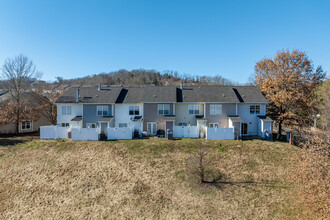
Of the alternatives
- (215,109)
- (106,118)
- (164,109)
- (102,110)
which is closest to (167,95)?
(164,109)

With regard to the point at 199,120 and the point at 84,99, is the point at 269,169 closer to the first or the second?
the point at 199,120

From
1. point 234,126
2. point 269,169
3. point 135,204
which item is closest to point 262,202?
point 269,169

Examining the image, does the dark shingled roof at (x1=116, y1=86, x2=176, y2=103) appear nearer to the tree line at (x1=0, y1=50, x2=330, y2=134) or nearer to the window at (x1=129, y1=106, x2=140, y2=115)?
the window at (x1=129, y1=106, x2=140, y2=115)

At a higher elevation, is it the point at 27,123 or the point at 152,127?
the point at 27,123

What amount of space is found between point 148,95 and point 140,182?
13.2 meters

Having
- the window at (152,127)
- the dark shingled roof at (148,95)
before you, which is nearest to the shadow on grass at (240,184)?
the window at (152,127)

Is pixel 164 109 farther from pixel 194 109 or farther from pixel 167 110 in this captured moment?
pixel 194 109

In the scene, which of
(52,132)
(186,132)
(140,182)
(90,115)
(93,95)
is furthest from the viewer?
(93,95)

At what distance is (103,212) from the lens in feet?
36.2

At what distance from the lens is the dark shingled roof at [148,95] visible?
2278 centimetres

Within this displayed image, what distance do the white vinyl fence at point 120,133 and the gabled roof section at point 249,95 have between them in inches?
642

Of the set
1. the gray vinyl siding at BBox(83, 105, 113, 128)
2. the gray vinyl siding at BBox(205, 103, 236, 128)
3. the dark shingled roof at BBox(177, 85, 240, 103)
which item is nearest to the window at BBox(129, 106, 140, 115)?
the gray vinyl siding at BBox(83, 105, 113, 128)

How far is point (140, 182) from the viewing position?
13.3 metres

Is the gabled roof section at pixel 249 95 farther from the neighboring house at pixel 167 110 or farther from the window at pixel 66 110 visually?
the window at pixel 66 110
